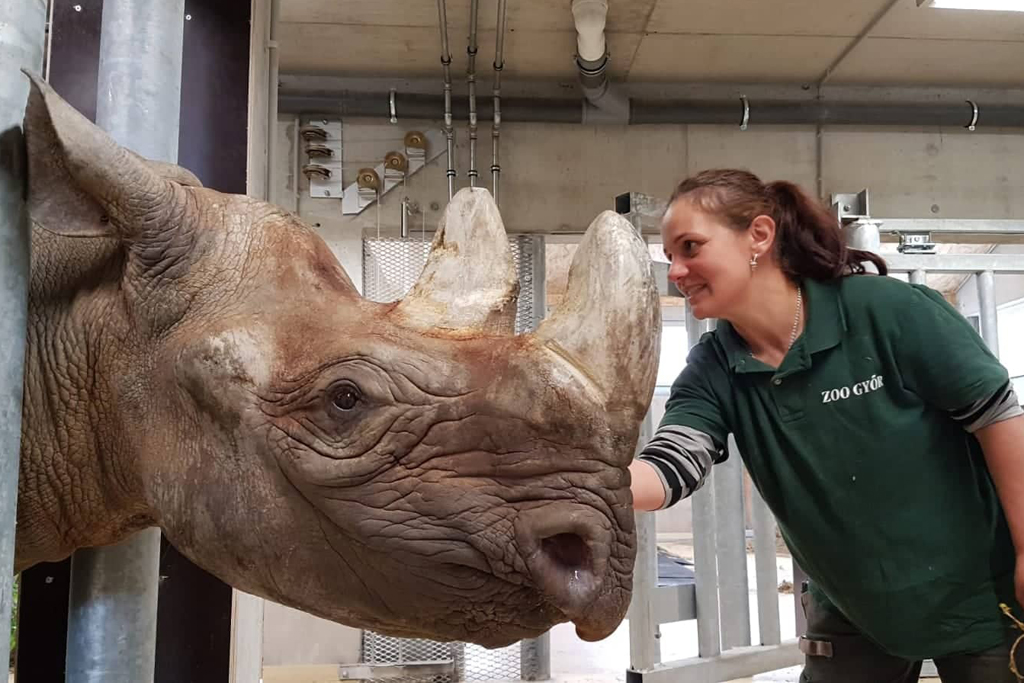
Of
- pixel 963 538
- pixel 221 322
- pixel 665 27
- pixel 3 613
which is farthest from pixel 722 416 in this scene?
pixel 665 27

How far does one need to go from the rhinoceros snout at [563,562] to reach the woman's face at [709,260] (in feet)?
3.07

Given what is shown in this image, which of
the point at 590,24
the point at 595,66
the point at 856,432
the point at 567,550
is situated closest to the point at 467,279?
the point at 567,550

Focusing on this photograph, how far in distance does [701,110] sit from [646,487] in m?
3.68

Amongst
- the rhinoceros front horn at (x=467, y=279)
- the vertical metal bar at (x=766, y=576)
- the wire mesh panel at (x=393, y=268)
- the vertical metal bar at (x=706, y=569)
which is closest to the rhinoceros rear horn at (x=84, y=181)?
the rhinoceros front horn at (x=467, y=279)

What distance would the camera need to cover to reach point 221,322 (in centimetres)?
113

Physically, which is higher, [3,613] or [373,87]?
[373,87]

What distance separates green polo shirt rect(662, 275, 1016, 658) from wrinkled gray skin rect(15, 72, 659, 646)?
→ 0.82 meters

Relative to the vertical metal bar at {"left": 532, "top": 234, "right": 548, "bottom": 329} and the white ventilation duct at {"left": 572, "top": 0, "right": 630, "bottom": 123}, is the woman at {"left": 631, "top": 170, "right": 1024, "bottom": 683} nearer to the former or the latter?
the white ventilation duct at {"left": 572, "top": 0, "right": 630, "bottom": 123}

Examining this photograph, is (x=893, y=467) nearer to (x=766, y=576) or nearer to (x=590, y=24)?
(x=766, y=576)

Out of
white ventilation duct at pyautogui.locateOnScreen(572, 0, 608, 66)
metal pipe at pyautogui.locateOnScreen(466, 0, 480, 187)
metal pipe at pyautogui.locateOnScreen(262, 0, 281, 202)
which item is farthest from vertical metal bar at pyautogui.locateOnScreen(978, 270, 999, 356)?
metal pipe at pyautogui.locateOnScreen(262, 0, 281, 202)

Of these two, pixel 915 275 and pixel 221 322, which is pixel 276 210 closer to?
pixel 221 322

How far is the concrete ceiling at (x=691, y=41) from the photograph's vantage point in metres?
4.23

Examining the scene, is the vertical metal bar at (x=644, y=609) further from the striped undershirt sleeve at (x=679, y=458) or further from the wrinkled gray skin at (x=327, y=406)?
the wrinkled gray skin at (x=327, y=406)

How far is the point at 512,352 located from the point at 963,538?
3.80 feet
